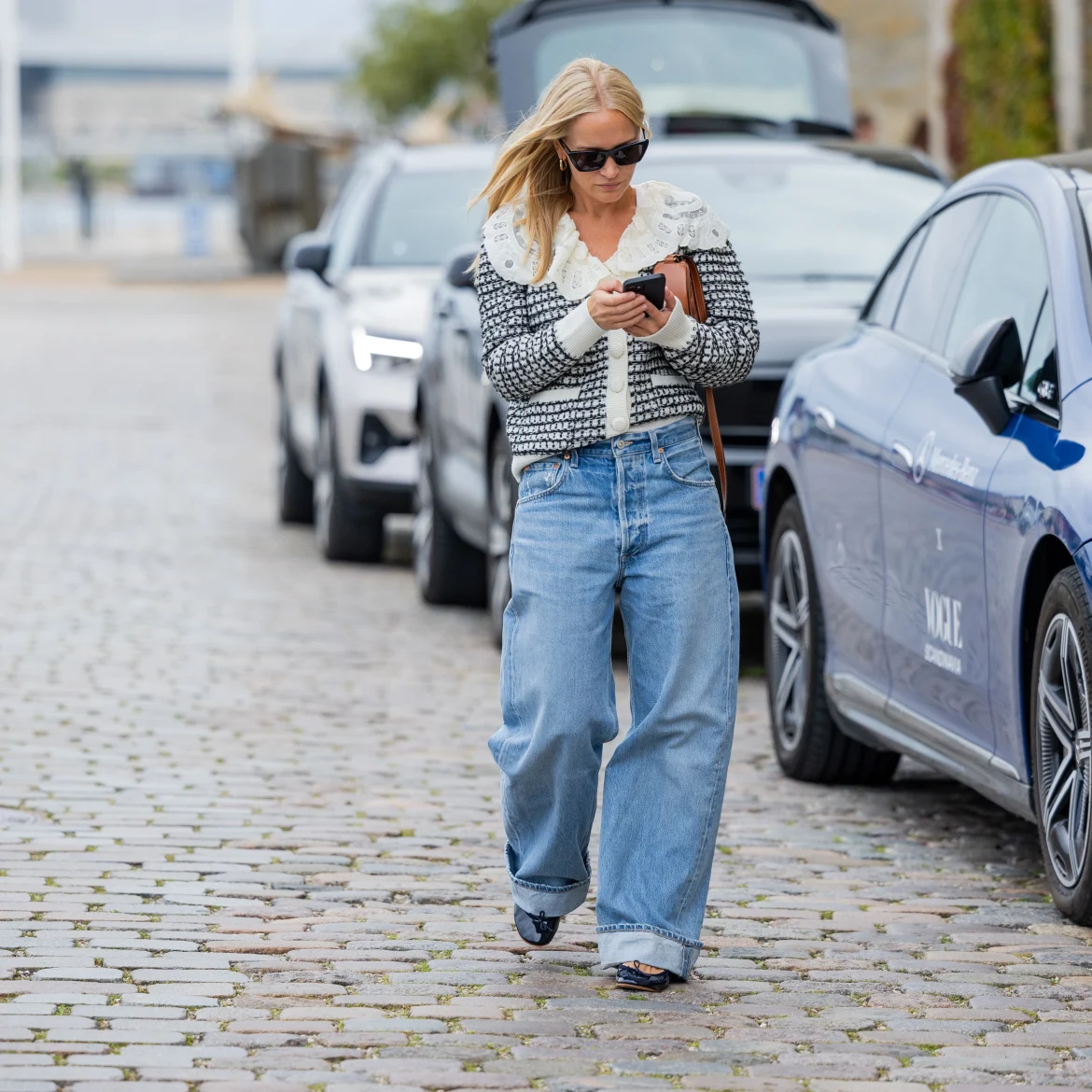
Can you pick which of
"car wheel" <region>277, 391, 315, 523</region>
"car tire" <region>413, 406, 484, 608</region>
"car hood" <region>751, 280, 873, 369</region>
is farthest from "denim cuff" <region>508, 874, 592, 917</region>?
"car wheel" <region>277, 391, 315, 523</region>

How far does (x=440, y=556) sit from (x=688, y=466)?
613cm

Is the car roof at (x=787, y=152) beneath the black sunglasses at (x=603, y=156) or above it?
beneath

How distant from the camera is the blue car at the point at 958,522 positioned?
5422mm

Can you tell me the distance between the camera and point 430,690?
8867 mm

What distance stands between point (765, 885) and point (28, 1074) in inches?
84.8

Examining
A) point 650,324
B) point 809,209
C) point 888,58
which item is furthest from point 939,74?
point 650,324

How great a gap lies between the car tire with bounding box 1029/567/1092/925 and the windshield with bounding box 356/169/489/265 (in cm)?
741

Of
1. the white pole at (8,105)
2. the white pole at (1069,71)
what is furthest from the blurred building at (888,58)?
the white pole at (8,105)

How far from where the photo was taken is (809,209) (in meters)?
10.1

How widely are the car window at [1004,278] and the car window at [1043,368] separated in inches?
2.3

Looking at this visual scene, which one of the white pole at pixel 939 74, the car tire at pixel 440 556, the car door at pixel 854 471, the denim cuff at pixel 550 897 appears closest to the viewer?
the denim cuff at pixel 550 897

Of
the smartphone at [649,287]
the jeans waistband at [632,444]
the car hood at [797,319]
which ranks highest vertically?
the smartphone at [649,287]

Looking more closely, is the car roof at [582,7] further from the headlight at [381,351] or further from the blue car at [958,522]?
the blue car at [958,522]

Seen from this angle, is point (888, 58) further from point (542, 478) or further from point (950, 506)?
point (542, 478)
